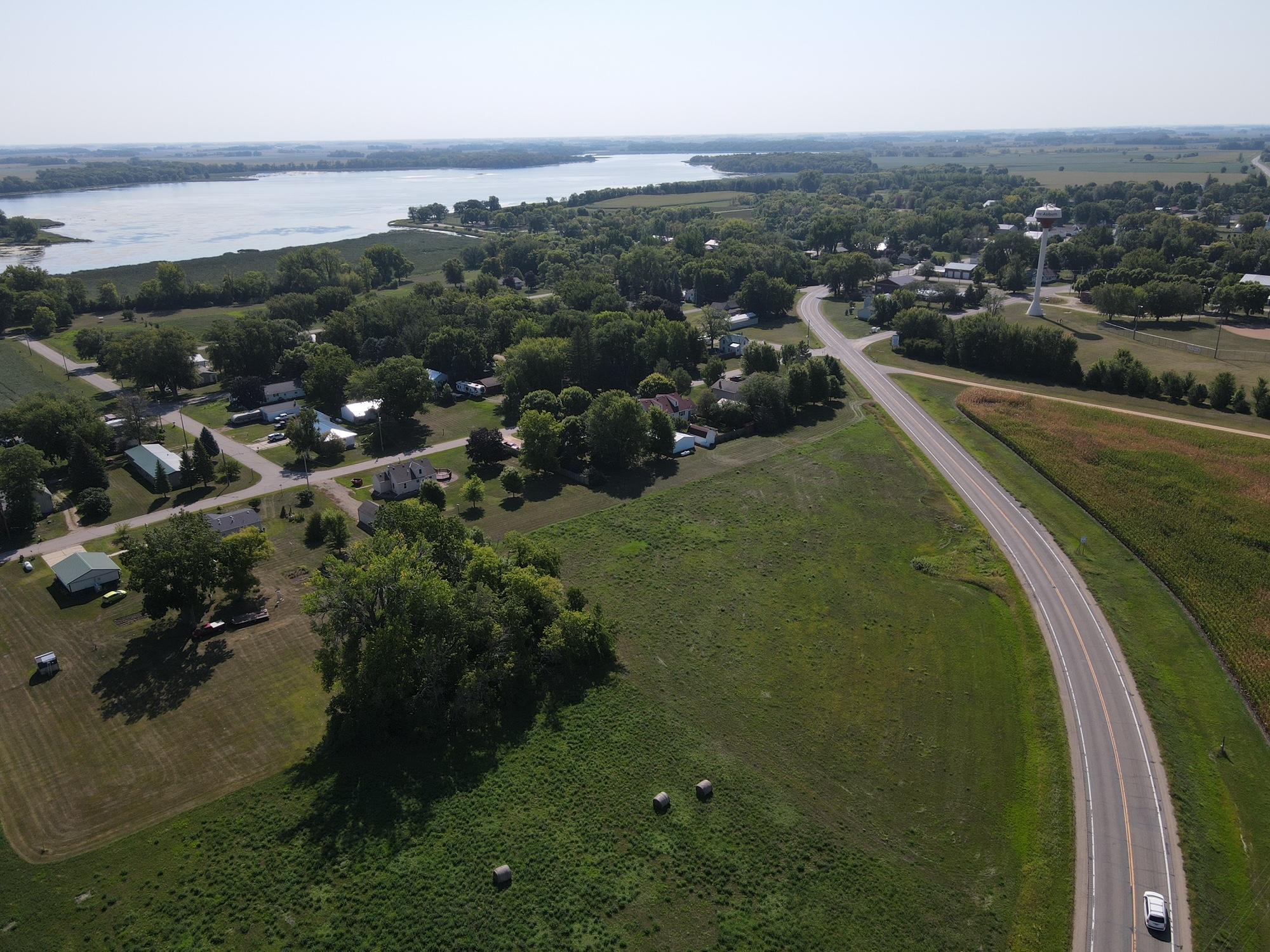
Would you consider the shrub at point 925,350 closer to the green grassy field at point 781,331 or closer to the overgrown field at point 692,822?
the green grassy field at point 781,331

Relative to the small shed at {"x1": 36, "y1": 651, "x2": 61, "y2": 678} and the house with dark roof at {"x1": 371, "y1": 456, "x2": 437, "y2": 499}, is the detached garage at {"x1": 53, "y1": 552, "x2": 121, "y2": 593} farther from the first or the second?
the house with dark roof at {"x1": 371, "y1": 456, "x2": 437, "y2": 499}

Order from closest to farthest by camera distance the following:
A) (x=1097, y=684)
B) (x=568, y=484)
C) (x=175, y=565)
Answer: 1. (x=1097, y=684)
2. (x=175, y=565)
3. (x=568, y=484)

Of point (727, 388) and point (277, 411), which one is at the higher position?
Result: point (727, 388)

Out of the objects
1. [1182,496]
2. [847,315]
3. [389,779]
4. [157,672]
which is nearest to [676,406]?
[1182,496]

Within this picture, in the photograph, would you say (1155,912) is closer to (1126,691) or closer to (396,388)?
(1126,691)

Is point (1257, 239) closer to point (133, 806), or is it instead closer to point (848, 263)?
point (848, 263)

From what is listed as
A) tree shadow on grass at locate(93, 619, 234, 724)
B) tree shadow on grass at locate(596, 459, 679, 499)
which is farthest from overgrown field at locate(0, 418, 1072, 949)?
tree shadow on grass at locate(596, 459, 679, 499)
